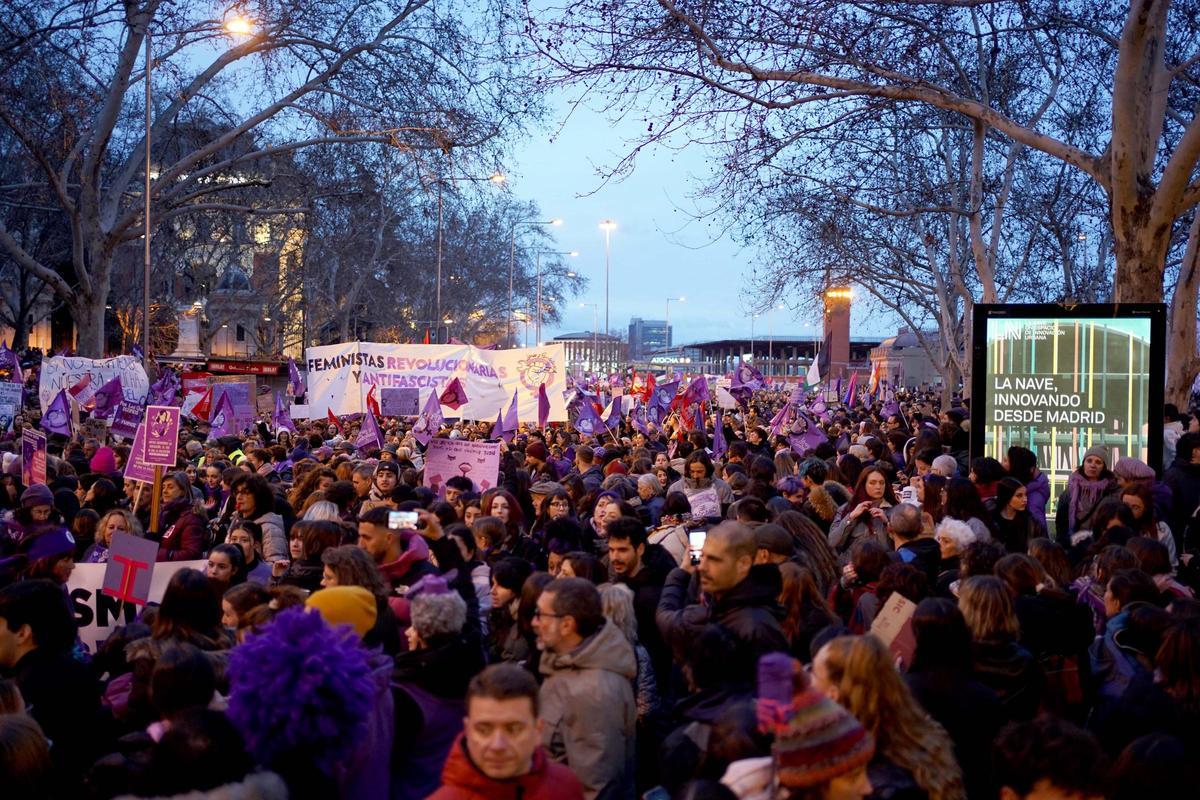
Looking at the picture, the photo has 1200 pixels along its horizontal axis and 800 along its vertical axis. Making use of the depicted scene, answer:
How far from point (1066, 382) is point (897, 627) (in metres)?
6.14

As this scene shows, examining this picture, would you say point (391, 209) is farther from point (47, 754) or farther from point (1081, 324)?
point (47, 754)

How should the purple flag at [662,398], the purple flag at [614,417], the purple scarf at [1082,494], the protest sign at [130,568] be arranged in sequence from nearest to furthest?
1. the protest sign at [130,568]
2. the purple scarf at [1082,494]
3. the purple flag at [614,417]
4. the purple flag at [662,398]

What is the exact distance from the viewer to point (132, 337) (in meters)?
48.9

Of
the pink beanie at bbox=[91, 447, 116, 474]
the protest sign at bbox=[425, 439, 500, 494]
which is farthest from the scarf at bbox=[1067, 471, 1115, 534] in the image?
the pink beanie at bbox=[91, 447, 116, 474]

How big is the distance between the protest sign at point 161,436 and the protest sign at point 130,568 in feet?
8.99

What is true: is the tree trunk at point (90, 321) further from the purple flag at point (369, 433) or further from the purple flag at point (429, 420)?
the purple flag at point (369, 433)

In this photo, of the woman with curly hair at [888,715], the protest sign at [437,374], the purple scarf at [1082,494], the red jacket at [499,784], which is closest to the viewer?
the red jacket at [499,784]

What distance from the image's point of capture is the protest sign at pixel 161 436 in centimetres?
961

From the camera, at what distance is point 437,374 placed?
17047 millimetres

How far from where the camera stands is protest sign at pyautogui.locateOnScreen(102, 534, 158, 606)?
262 inches

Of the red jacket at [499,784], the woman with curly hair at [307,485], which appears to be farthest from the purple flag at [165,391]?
the red jacket at [499,784]

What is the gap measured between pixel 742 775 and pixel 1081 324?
8.37 m

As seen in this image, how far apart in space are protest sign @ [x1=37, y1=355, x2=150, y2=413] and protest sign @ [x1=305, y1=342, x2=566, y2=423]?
3927mm

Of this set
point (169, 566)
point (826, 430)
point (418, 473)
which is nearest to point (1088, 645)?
point (169, 566)
